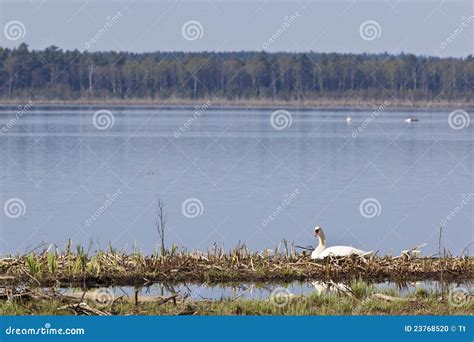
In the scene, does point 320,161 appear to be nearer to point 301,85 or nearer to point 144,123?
point 144,123

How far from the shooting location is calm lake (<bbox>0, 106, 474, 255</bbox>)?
74.7 feet

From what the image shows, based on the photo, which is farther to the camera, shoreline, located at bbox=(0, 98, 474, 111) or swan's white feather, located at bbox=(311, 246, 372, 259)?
shoreline, located at bbox=(0, 98, 474, 111)

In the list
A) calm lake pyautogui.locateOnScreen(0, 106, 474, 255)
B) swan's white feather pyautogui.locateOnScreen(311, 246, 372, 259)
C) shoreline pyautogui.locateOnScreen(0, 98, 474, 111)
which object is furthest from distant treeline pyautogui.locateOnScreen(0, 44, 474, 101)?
swan's white feather pyautogui.locateOnScreen(311, 246, 372, 259)

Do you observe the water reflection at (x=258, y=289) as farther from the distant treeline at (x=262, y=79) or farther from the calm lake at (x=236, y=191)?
the distant treeline at (x=262, y=79)

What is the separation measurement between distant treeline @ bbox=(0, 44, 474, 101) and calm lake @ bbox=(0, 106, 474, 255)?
70.2m

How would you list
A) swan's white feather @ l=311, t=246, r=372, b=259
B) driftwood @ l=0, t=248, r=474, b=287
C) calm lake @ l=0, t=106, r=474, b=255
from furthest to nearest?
calm lake @ l=0, t=106, r=474, b=255 < swan's white feather @ l=311, t=246, r=372, b=259 < driftwood @ l=0, t=248, r=474, b=287

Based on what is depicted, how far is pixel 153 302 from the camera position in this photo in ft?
40.8

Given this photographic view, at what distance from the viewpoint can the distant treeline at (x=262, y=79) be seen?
126625 mm

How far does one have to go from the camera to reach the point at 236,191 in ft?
101

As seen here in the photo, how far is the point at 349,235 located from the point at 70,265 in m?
9.15

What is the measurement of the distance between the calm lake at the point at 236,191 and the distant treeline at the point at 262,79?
7022 cm

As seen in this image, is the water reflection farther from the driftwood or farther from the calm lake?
the calm lake

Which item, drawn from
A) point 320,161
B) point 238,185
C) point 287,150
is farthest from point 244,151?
point 238,185

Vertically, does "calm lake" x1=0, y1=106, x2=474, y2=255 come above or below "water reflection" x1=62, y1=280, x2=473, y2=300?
above
